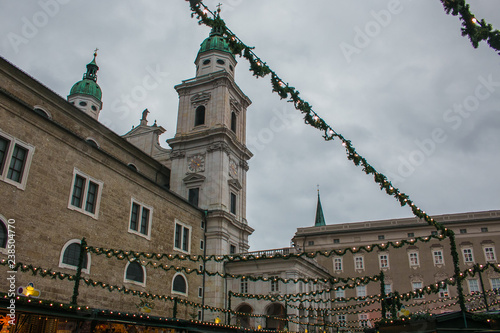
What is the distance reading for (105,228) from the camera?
27.0 meters

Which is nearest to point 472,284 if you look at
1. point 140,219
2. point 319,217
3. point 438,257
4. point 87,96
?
point 438,257

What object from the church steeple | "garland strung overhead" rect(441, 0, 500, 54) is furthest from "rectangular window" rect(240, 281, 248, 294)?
"garland strung overhead" rect(441, 0, 500, 54)

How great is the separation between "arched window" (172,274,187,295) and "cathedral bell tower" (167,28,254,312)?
3259 mm

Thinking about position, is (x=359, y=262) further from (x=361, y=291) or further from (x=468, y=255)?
(x=468, y=255)

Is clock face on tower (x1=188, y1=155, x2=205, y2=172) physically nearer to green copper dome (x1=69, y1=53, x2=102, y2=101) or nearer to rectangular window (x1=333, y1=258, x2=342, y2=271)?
rectangular window (x1=333, y1=258, x2=342, y2=271)

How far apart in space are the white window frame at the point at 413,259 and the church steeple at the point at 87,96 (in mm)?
44445

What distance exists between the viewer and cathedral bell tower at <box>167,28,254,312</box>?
4047 centimetres

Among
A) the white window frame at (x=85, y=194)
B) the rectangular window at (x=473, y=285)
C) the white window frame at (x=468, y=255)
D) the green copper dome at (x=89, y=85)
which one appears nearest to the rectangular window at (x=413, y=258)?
the white window frame at (x=468, y=255)

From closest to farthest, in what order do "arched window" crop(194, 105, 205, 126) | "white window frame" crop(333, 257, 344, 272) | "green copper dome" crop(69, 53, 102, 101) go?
"arched window" crop(194, 105, 205, 126), "white window frame" crop(333, 257, 344, 272), "green copper dome" crop(69, 53, 102, 101)

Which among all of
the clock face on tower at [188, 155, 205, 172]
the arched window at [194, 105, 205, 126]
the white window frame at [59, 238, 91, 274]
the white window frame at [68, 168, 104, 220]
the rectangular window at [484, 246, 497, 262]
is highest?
the arched window at [194, 105, 205, 126]

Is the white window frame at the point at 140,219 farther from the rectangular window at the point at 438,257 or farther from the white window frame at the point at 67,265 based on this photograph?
the rectangular window at the point at 438,257

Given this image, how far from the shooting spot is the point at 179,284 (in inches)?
1350

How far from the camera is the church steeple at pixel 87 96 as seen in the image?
191 ft

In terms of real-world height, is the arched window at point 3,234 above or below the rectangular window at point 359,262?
below
